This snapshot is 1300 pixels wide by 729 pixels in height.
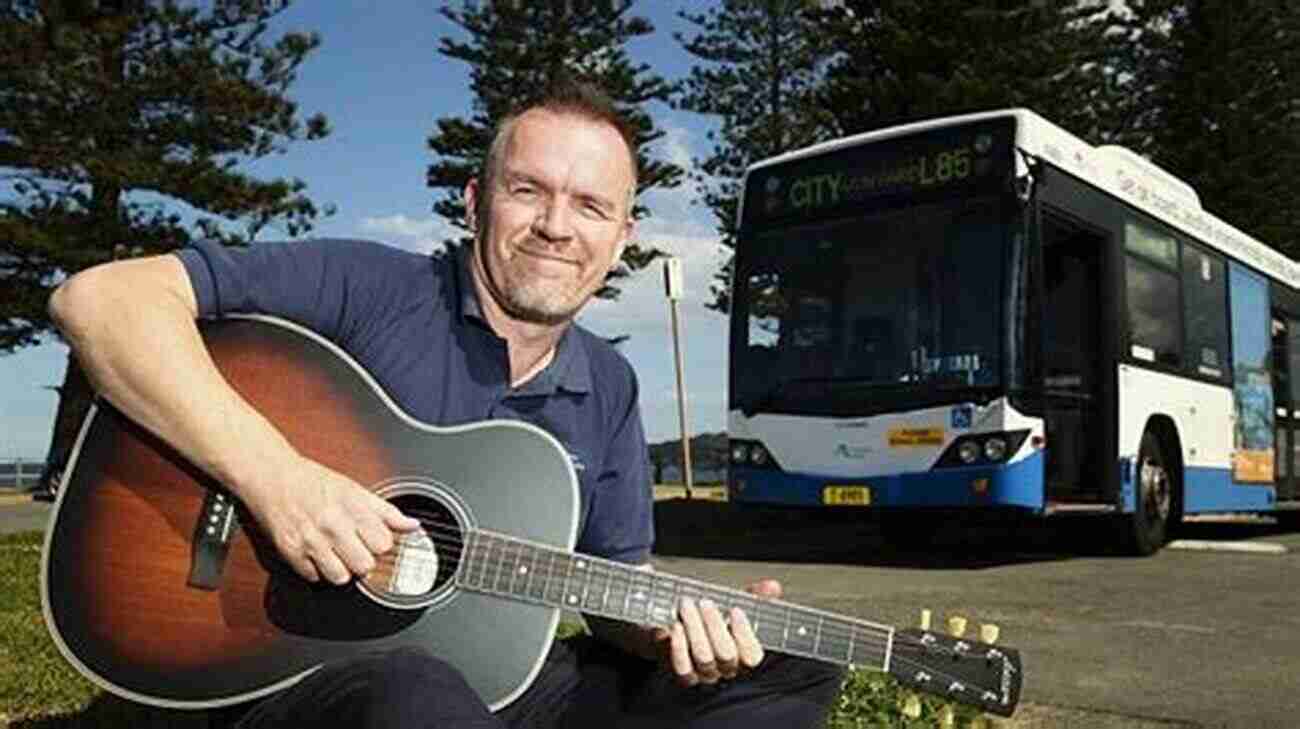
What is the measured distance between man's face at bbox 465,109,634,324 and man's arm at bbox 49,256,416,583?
1.78 feet

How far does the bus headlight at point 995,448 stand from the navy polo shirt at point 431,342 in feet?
23.5

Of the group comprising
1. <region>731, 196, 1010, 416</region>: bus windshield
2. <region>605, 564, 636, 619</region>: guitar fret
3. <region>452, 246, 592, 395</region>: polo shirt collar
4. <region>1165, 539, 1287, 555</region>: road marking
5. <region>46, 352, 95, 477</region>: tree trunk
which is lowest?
<region>1165, 539, 1287, 555</region>: road marking

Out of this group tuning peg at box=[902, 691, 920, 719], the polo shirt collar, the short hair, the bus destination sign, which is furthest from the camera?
the bus destination sign

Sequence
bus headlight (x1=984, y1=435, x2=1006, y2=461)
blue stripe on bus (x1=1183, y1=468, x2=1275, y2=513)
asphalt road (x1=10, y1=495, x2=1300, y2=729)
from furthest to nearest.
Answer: blue stripe on bus (x1=1183, y1=468, x2=1275, y2=513), bus headlight (x1=984, y1=435, x2=1006, y2=461), asphalt road (x1=10, y1=495, x2=1300, y2=729)

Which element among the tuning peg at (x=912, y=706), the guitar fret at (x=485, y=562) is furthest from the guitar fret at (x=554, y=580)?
the tuning peg at (x=912, y=706)

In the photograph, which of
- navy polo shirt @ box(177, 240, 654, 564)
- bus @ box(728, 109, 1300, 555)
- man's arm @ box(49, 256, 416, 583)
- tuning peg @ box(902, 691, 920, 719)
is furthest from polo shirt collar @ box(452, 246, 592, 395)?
bus @ box(728, 109, 1300, 555)

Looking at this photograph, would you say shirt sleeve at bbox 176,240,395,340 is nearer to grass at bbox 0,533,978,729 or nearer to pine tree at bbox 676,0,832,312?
grass at bbox 0,533,978,729

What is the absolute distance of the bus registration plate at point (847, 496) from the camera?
1034 centimetres

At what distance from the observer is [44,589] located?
236 cm

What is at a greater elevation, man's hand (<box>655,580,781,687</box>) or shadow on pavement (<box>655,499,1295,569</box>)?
man's hand (<box>655,580,781,687</box>)

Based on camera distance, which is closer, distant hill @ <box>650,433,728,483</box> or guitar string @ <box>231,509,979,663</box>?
guitar string @ <box>231,509,979,663</box>

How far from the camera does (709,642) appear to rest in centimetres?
253

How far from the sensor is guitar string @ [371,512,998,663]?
2500 millimetres

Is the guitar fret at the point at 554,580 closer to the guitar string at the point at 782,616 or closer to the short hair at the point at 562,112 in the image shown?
the guitar string at the point at 782,616
